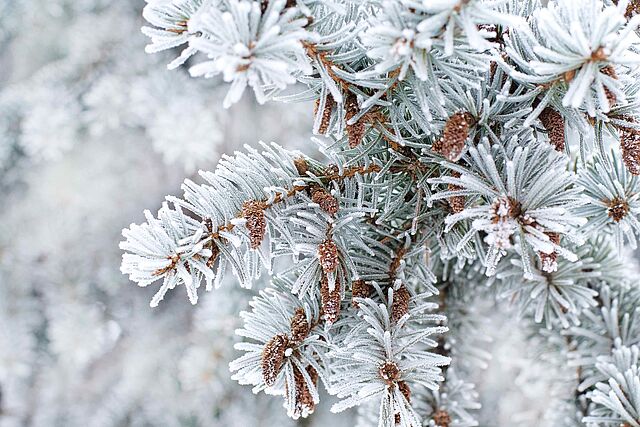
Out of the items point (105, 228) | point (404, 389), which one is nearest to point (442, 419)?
point (404, 389)

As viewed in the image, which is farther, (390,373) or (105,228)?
(105,228)

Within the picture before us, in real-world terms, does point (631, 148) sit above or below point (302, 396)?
above

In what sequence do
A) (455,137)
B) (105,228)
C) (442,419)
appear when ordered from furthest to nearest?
(105,228) → (442,419) → (455,137)

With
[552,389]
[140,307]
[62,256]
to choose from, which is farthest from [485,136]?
[62,256]

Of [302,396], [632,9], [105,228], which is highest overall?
[105,228]

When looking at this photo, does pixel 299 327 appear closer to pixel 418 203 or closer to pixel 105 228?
pixel 418 203

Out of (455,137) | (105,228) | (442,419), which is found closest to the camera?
(455,137)

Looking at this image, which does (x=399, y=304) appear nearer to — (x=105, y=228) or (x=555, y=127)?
(x=555, y=127)

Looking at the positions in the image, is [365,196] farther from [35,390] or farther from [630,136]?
[35,390]
